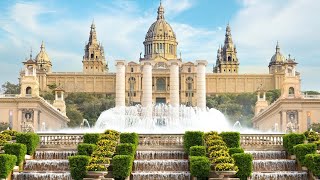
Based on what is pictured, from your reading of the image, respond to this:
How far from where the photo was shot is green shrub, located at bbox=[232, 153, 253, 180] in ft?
93.2

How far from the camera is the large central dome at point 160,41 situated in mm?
169125

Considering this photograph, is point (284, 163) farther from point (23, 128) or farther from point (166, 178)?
point (23, 128)

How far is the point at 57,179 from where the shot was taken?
1121 inches

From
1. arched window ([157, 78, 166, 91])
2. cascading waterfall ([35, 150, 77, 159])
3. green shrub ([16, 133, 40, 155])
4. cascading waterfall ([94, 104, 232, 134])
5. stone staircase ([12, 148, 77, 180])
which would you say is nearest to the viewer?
stone staircase ([12, 148, 77, 180])

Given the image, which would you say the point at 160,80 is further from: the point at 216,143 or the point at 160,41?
the point at 216,143

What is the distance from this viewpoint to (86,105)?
127 metres

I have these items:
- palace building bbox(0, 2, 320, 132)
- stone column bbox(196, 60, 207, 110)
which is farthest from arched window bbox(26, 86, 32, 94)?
stone column bbox(196, 60, 207, 110)

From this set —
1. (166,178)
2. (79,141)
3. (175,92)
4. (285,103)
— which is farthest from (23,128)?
(166,178)

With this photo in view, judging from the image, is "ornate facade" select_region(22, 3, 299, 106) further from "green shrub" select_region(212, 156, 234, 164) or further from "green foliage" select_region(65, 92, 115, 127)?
"green shrub" select_region(212, 156, 234, 164)

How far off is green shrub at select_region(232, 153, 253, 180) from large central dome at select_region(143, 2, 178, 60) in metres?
138

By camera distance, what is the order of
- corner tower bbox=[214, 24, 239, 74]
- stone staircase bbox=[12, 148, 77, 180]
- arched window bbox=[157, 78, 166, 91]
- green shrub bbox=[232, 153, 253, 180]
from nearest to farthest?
green shrub bbox=[232, 153, 253, 180]
stone staircase bbox=[12, 148, 77, 180]
arched window bbox=[157, 78, 166, 91]
corner tower bbox=[214, 24, 239, 74]

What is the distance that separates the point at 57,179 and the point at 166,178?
15.5ft

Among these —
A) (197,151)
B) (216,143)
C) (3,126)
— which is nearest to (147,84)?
(3,126)

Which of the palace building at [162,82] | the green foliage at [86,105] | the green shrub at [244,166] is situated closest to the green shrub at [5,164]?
the green shrub at [244,166]
